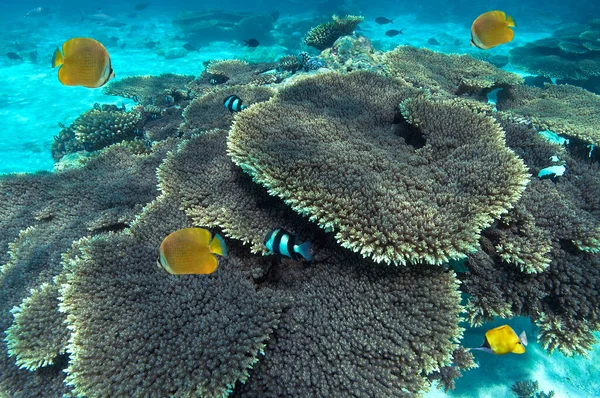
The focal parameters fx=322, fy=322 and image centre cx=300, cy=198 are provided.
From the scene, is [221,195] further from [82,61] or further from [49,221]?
[49,221]

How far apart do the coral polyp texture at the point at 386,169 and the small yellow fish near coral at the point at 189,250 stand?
3.63ft

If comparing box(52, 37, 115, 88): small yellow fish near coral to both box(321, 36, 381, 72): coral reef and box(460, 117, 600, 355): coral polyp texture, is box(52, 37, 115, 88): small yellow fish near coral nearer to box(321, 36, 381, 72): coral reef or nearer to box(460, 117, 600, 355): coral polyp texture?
box(460, 117, 600, 355): coral polyp texture

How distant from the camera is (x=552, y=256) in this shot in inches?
141

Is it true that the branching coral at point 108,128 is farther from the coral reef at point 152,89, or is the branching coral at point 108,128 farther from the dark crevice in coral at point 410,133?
the dark crevice in coral at point 410,133

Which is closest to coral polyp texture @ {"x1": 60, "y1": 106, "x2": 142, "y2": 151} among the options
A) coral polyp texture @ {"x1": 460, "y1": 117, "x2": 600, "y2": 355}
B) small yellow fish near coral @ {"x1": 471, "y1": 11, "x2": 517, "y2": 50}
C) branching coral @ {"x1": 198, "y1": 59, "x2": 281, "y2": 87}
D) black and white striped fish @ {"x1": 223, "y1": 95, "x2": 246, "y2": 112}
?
branching coral @ {"x1": 198, "y1": 59, "x2": 281, "y2": 87}

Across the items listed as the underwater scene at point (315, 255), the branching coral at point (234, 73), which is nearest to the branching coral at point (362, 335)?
the underwater scene at point (315, 255)

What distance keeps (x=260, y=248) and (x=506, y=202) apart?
2.58m

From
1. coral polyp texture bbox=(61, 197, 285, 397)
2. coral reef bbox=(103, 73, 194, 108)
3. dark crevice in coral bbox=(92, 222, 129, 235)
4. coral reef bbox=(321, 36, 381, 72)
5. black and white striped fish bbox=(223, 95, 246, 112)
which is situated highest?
coral reef bbox=(321, 36, 381, 72)

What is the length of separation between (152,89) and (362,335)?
10.8 m

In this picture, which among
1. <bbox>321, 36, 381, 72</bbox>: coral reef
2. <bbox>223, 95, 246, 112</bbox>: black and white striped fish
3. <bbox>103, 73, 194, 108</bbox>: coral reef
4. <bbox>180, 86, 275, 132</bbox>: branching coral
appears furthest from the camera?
<bbox>103, 73, 194, 108</bbox>: coral reef

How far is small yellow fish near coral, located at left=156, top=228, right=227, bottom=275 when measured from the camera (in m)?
2.40

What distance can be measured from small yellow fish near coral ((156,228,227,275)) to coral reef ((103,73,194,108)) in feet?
24.1

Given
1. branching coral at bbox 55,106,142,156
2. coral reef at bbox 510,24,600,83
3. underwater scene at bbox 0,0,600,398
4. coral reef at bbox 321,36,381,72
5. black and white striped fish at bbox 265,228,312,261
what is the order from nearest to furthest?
black and white striped fish at bbox 265,228,312,261 → underwater scene at bbox 0,0,600,398 → coral reef at bbox 321,36,381,72 → branching coral at bbox 55,106,142,156 → coral reef at bbox 510,24,600,83

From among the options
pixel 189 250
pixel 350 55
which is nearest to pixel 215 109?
pixel 350 55
